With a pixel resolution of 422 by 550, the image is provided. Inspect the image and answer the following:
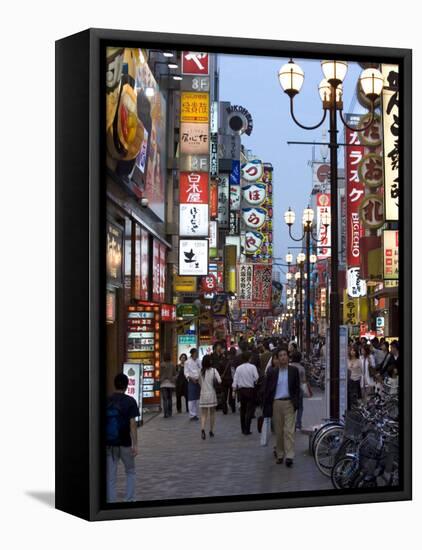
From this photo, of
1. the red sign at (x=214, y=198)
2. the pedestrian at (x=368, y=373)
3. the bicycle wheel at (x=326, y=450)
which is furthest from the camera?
the red sign at (x=214, y=198)

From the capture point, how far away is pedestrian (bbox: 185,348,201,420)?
13.9m

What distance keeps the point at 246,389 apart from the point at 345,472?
164 centimetres

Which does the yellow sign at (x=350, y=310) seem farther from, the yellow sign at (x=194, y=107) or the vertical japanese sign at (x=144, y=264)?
the yellow sign at (x=194, y=107)

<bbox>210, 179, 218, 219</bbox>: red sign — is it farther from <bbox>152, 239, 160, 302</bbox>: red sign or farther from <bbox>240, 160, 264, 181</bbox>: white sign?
<bbox>240, 160, 264, 181</bbox>: white sign

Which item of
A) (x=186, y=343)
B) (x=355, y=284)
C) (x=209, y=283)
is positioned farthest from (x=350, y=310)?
(x=209, y=283)

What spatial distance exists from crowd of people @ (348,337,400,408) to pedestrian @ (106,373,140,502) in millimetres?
3355

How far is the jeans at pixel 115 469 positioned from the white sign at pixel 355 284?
A: 5065mm

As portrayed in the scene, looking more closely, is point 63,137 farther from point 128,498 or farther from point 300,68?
point 128,498

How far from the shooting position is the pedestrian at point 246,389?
14422 millimetres

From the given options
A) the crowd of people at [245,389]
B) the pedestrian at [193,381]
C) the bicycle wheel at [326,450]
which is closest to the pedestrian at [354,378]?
the bicycle wheel at [326,450]

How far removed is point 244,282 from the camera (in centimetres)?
1583

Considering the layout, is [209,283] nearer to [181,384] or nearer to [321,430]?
[181,384]

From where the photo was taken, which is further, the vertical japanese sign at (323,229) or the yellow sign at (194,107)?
the vertical japanese sign at (323,229)

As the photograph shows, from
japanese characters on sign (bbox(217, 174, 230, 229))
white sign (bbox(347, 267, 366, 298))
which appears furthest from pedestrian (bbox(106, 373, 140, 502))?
japanese characters on sign (bbox(217, 174, 230, 229))
